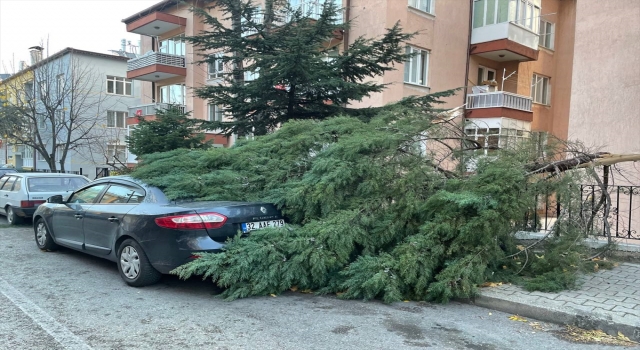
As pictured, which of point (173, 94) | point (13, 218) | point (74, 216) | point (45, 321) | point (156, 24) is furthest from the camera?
point (173, 94)

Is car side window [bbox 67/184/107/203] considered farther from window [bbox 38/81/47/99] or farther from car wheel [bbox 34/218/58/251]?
window [bbox 38/81/47/99]

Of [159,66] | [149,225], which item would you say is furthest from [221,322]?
[159,66]

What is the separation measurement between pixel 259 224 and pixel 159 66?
20196 mm

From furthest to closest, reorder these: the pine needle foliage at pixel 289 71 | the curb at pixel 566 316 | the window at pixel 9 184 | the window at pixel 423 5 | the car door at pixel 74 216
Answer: the window at pixel 423 5, the window at pixel 9 184, the pine needle foliage at pixel 289 71, the car door at pixel 74 216, the curb at pixel 566 316

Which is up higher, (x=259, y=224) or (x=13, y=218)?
(x=259, y=224)

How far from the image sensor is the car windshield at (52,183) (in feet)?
37.6

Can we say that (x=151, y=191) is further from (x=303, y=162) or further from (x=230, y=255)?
(x=303, y=162)

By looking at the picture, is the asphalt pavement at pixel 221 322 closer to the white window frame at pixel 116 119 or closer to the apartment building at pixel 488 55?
the apartment building at pixel 488 55

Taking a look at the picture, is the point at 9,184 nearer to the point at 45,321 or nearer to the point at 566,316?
the point at 45,321

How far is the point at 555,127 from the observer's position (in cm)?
2158

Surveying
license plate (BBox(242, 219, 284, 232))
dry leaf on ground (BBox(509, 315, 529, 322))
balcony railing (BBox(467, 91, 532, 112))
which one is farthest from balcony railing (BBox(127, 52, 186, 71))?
dry leaf on ground (BBox(509, 315, 529, 322))

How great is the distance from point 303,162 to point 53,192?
27.0 feet

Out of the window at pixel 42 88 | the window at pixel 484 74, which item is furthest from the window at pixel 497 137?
the window at pixel 42 88

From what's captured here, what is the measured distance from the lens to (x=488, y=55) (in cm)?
1909
